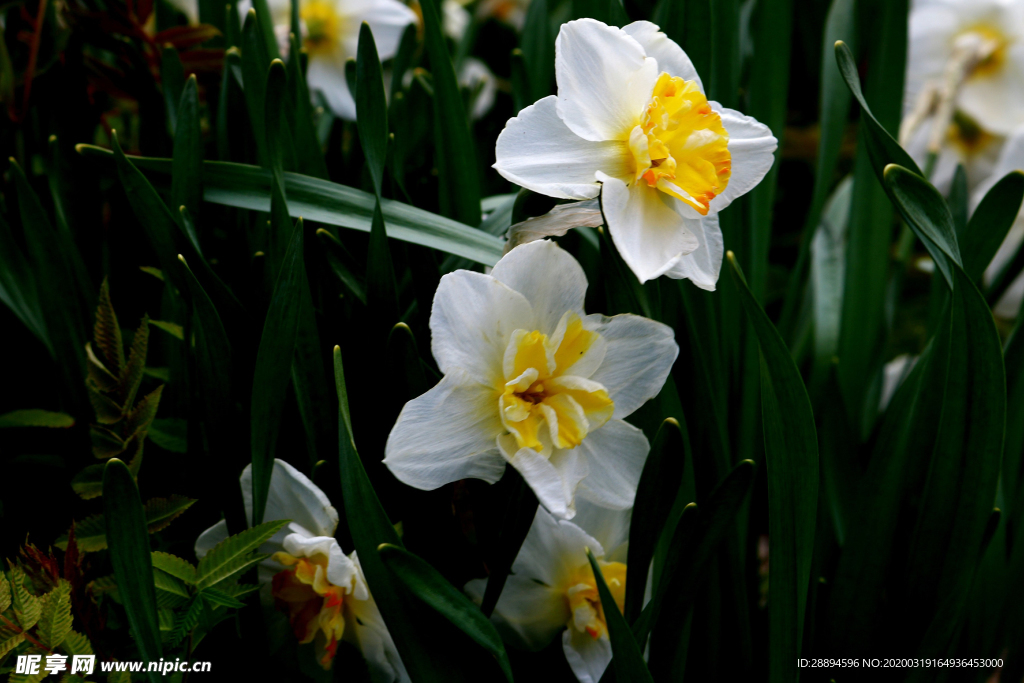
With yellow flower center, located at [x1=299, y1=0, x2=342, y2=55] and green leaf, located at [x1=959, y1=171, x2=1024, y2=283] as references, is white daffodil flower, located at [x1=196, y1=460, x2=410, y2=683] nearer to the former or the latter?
green leaf, located at [x1=959, y1=171, x2=1024, y2=283]

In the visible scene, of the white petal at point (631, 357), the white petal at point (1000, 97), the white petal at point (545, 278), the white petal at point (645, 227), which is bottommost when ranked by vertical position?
the white petal at point (631, 357)

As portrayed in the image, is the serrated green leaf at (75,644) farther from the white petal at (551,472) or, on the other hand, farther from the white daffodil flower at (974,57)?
the white daffodil flower at (974,57)

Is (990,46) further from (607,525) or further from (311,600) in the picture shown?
(311,600)

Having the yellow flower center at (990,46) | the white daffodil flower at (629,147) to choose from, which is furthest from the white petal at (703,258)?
the yellow flower center at (990,46)

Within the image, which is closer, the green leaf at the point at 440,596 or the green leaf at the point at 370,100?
the green leaf at the point at 440,596

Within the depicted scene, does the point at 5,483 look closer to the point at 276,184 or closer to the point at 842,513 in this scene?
the point at 276,184

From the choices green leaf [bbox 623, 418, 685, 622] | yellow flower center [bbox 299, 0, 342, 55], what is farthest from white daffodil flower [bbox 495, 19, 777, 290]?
yellow flower center [bbox 299, 0, 342, 55]
